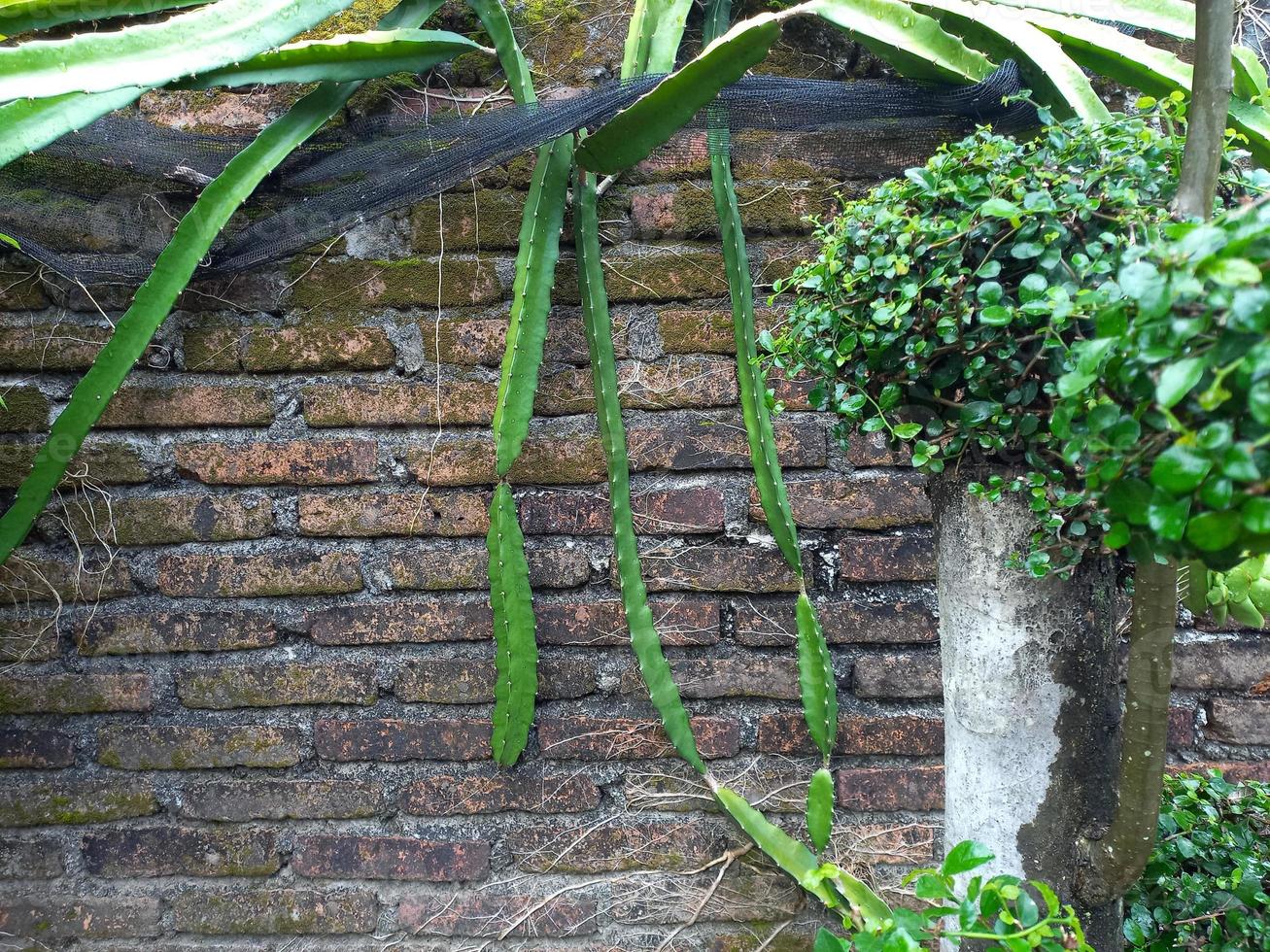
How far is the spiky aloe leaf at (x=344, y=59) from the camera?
0.84 m

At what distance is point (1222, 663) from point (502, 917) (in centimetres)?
108

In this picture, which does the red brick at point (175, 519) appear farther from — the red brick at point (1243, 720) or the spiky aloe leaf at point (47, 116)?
the red brick at point (1243, 720)

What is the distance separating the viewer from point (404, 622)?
112 centimetres

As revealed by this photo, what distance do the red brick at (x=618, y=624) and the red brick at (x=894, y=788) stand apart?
0.28 m

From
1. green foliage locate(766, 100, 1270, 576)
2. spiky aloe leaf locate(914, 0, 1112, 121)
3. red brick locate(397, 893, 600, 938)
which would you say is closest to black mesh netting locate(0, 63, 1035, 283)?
spiky aloe leaf locate(914, 0, 1112, 121)

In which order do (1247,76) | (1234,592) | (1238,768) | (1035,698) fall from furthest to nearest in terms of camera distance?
(1238,768) → (1234,592) → (1247,76) → (1035,698)

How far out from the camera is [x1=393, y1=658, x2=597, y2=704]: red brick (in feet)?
3.63

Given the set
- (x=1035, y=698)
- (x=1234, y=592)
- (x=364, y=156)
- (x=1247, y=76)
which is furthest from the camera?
(x=364, y=156)

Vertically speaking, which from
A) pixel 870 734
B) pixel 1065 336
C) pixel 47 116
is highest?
pixel 47 116

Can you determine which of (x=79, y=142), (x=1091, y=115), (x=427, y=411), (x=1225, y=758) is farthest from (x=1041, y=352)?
(x=79, y=142)

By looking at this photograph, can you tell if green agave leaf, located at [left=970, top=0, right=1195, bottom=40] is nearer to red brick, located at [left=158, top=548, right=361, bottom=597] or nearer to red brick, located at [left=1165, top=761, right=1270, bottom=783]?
red brick, located at [left=1165, top=761, right=1270, bottom=783]

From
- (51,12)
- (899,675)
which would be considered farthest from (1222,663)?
(51,12)

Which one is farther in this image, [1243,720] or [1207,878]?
[1243,720]

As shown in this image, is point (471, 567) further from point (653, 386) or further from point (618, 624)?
point (653, 386)
